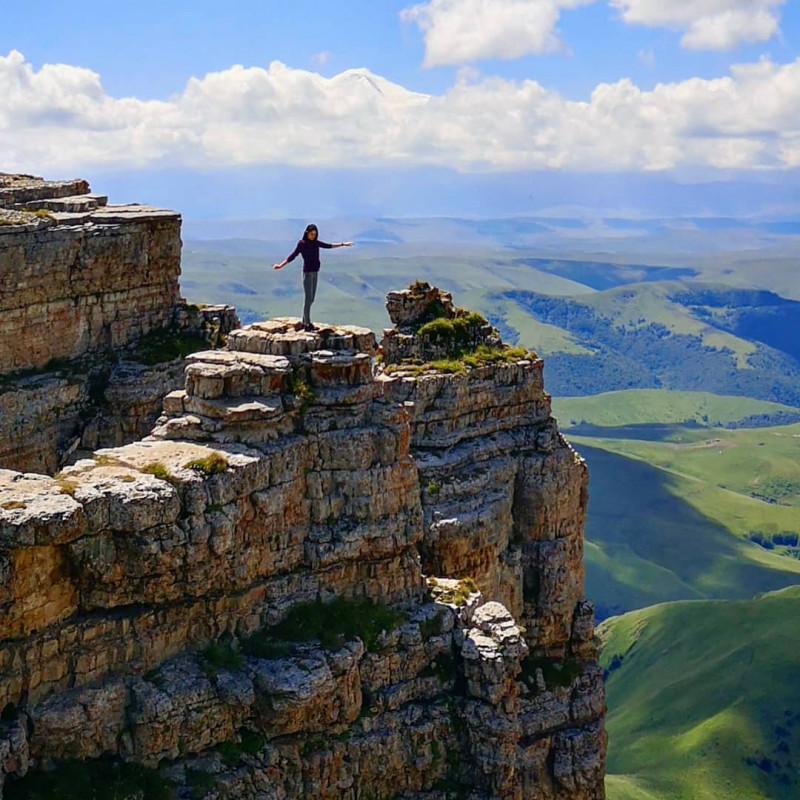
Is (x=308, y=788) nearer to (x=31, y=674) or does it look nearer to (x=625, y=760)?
(x=31, y=674)

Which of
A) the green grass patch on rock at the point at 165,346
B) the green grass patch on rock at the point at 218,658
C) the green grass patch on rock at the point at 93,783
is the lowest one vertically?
the green grass patch on rock at the point at 93,783

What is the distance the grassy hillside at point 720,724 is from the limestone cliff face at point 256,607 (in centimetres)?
7106

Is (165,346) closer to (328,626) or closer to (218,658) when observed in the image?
(328,626)

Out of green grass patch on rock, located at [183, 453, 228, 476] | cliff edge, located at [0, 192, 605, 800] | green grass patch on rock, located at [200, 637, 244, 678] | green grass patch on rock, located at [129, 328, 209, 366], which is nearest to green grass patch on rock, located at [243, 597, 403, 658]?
cliff edge, located at [0, 192, 605, 800]

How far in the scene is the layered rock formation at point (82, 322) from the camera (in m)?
74.8

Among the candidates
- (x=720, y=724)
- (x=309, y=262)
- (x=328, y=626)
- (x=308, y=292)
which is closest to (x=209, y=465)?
(x=328, y=626)

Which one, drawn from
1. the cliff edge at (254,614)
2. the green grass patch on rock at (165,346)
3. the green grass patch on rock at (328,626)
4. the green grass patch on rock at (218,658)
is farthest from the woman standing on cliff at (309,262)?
the green grass patch on rock at (165,346)

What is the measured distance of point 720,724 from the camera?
166 m

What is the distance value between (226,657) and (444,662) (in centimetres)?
1128

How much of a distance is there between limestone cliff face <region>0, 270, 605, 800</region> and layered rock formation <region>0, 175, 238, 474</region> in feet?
69.7

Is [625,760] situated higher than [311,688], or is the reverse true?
[311,688]

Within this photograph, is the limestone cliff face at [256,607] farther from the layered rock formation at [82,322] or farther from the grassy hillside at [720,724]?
Result: the grassy hillside at [720,724]

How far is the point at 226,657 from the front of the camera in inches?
2008

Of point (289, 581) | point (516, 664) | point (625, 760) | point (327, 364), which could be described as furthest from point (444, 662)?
point (625, 760)
